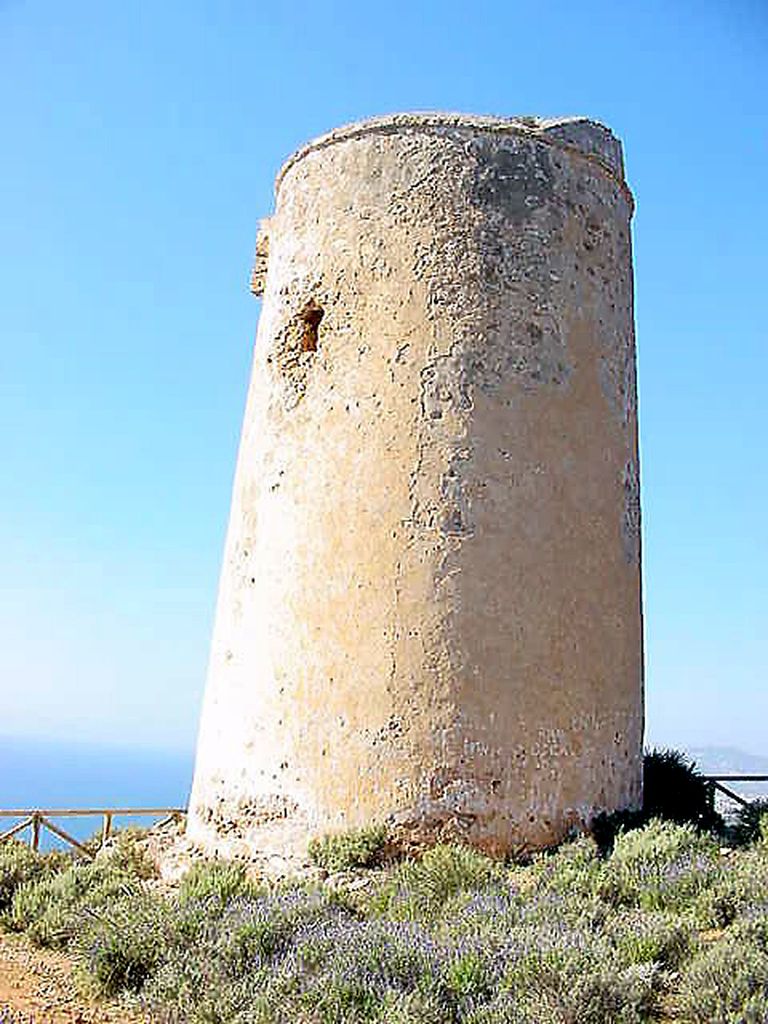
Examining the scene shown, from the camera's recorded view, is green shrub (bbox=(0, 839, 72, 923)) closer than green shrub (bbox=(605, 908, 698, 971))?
No

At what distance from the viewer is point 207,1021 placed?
520 centimetres

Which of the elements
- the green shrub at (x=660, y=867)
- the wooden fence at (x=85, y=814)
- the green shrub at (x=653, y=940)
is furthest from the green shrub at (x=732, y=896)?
the wooden fence at (x=85, y=814)

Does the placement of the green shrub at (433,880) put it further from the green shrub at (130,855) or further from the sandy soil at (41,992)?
the green shrub at (130,855)

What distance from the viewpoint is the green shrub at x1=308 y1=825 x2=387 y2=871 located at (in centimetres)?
736

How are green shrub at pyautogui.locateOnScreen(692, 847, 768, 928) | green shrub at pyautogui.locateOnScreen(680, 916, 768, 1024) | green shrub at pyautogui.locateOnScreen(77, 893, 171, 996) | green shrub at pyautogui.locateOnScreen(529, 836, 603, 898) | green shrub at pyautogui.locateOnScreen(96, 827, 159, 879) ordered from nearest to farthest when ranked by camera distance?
green shrub at pyautogui.locateOnScreen(680, 916, 768, 1024) → green shrub at pyautogui.locateOnScreen(77, 893, 171, 996) → green shrub at pyautogui.locateOnScreen(692, 847, 768, 928) → green shrub at pyautogui.locateOnScreen(529, 836, 603, 898) → green shrub at pyautogui.locateOnScreen(96, 827, 159, 879)

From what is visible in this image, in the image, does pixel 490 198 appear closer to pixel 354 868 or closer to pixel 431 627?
pixel 431 627

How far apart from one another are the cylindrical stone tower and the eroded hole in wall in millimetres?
25

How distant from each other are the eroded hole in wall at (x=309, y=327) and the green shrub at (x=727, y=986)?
556 cm

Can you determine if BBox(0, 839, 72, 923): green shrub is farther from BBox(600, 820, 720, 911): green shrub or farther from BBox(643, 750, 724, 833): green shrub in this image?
BBox(643, 750, 724, 833): green shrub

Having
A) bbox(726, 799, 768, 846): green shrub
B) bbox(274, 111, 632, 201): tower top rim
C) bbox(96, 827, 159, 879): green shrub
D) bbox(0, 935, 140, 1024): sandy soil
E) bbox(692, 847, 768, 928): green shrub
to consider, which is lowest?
bbox(0, 935, 140, 1024): sandy soil

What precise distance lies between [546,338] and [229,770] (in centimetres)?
422

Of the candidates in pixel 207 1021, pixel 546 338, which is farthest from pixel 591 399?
pixel 207 1021

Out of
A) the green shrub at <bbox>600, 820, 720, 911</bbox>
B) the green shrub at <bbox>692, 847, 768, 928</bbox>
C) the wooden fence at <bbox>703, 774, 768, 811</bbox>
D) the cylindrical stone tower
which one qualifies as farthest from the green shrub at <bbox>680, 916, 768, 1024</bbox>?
the wooden fence at <bbox>703, 774, 768, 811</bbox>

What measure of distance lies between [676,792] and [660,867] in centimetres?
256
